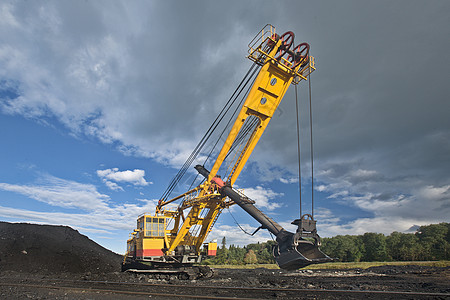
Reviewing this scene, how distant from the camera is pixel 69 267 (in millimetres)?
20266

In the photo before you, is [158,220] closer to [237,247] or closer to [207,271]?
[207,271]

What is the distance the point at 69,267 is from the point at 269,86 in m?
20.2

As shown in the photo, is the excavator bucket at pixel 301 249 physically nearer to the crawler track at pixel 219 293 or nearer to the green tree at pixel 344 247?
the crawler track at pixel 219 293

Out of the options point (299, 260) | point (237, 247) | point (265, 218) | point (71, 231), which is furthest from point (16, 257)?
point (237, 247)

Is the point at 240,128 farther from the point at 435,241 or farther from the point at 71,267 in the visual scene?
the point at 435,241

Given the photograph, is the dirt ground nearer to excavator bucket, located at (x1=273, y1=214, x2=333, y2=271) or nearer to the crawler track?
the crawler track

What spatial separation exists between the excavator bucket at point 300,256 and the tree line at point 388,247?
2778 centimetres

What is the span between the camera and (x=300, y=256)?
792cm

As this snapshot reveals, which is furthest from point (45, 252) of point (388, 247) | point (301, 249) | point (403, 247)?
point (388, 247)

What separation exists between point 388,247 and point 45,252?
1855 inches

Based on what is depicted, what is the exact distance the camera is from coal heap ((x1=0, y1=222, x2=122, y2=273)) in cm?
1970

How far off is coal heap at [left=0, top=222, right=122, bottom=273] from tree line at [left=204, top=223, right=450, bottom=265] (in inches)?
613

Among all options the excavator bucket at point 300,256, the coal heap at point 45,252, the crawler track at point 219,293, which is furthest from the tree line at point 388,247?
the excavator bucket at point 300,256

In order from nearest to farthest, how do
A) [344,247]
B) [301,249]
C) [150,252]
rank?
[301,249] < [150,252] < [344,247]
